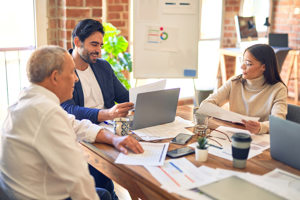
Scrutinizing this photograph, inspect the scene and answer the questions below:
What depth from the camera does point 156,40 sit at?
3338 mm

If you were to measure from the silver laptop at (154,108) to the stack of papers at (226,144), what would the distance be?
0.31 m

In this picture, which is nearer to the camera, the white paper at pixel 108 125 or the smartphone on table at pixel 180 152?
the smartphone on table at pixel 180 152

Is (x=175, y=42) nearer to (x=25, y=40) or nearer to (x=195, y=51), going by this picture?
(x=195, y=51)

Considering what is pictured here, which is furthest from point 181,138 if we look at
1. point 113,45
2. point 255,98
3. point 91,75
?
point 113,45

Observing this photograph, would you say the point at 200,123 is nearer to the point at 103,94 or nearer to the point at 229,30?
the point at 103,94

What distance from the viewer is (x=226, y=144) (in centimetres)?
187

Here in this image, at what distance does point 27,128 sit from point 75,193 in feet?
1.00

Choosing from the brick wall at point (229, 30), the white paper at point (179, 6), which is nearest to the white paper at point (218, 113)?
the white paper at point (179, 6)

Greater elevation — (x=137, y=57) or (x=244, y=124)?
(x=137, y=57)

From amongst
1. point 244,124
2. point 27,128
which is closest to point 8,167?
point 27,128

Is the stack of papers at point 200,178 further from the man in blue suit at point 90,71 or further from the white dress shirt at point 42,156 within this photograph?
the man in blue suit at point 90,71

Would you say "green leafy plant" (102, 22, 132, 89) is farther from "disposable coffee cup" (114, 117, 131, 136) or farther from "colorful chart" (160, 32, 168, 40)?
"disposable coffee cup" (114, 117, 131, 136)

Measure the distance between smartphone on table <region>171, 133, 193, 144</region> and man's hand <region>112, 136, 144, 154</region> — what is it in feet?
0.73

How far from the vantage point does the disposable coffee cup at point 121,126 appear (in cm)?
193
